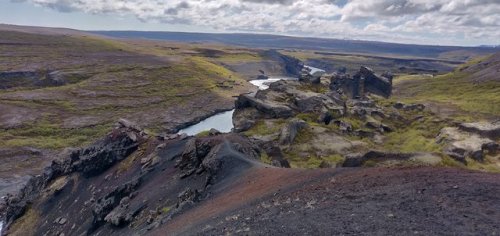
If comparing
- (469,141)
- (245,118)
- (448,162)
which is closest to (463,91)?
(469,141)

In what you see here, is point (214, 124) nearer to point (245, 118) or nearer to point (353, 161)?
point (245, 118)

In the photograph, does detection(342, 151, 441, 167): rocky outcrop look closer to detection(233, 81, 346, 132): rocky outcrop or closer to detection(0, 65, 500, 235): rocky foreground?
detection(0, 65, 500, 235): rocky foreground

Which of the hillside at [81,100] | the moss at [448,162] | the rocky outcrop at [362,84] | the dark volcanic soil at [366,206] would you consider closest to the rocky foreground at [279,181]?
the dark volcanic soil at [366,206]

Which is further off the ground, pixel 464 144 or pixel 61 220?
pixel 464 144

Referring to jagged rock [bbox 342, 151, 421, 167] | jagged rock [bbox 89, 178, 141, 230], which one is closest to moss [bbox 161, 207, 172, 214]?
jagged rock [bbox 89, 178, 141, 230]

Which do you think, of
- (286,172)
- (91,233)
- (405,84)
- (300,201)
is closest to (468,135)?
(286,172)

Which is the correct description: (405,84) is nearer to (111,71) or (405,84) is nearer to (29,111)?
(111,71)
